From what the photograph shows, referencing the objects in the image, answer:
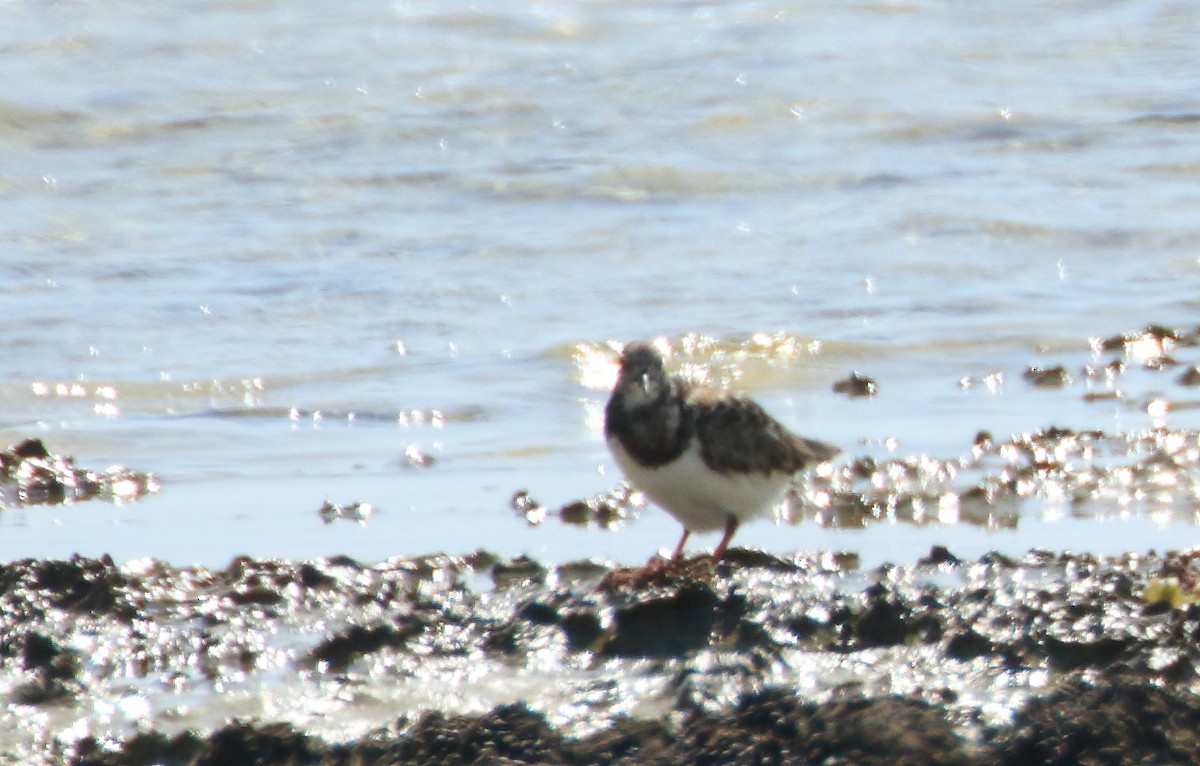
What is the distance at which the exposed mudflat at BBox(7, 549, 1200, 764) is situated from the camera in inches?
107

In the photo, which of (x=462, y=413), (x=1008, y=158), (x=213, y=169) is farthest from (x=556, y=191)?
(x=462, y=413)

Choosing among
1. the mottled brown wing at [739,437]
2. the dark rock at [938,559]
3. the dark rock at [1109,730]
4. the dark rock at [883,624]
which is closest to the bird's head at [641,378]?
the mottled brown wing at [739,437]

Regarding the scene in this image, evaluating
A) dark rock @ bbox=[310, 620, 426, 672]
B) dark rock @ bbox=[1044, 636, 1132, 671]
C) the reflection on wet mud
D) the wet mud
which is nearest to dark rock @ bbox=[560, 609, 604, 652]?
the wet mud

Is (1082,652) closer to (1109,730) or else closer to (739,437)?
(1109,730)

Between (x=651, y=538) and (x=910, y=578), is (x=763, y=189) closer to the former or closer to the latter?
(x=651, y=538)

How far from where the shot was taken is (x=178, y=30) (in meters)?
13.6

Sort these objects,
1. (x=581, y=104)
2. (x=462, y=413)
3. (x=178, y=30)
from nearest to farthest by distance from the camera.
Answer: (x=462, y=413) → (x=581, y=104) → (x=178, y=30)

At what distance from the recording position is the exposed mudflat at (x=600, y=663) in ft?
8.89

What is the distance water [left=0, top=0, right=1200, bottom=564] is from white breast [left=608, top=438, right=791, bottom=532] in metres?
0.48

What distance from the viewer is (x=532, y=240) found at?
9.32 metres

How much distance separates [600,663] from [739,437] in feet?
3.64

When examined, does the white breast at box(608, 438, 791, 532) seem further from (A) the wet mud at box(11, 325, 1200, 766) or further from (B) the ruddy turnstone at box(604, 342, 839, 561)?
(A) the wet mud at box(11, 325, 1200, 766)

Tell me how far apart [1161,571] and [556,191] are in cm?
678

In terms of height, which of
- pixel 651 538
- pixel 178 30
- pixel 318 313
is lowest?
pixel 651 538
